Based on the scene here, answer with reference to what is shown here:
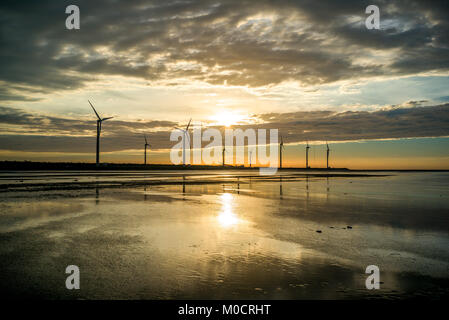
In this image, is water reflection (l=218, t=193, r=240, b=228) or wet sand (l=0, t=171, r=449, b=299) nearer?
wet sand (l=0, t=171, r=449, b=299)

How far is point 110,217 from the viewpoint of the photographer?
15.6 meters

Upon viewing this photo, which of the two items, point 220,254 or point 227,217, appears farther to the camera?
point 227,217

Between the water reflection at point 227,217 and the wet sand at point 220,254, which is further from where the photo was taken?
the water reflection at point 227,217

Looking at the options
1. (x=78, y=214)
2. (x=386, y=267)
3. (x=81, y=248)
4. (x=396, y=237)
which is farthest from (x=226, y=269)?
(x=78, y=214)

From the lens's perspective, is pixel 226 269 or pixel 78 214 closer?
pixel 226 269

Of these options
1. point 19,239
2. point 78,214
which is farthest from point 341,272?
point 78,214

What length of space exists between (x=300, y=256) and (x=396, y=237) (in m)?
4.99
